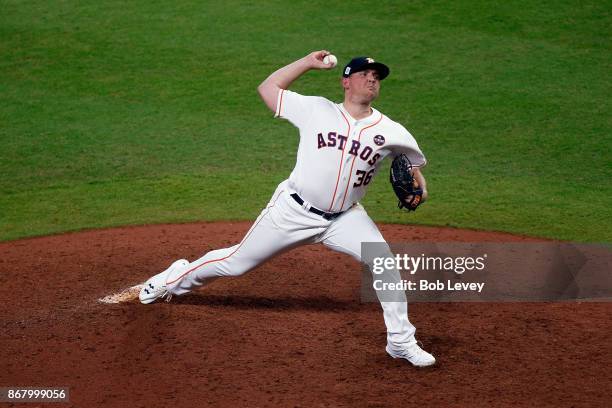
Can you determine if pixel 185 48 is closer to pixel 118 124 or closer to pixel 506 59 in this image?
pixel 118 124

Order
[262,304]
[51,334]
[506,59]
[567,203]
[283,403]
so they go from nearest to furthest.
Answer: [283,403]
[51,334]
[262,304]
[567,203]
[506,59]

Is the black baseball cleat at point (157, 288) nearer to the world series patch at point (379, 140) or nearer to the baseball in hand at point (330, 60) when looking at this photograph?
the world series patch at point (379, 140)

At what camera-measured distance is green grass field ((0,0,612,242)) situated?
869cm

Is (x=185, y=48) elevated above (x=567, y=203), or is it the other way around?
(x=185, y=48)

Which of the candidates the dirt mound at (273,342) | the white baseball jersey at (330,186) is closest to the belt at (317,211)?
the white baseball jersey at (330,186)

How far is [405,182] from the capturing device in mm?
5855

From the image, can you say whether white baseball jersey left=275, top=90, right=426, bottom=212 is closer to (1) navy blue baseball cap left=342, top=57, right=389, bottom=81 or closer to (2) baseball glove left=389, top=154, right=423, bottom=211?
(2) baseball glove left=389, top=154, right=423, bottom=211

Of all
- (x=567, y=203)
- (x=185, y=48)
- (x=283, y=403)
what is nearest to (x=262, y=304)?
(x=283, y=403)

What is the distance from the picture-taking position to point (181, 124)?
33.4 ft

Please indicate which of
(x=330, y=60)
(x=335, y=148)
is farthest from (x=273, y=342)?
(x=330, y=60)

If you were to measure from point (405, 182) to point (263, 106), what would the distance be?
491 centimetres

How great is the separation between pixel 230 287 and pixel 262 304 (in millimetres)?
442

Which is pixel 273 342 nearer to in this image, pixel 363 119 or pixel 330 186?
pixel 330 186

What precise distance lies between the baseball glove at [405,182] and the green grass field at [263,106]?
233cm
